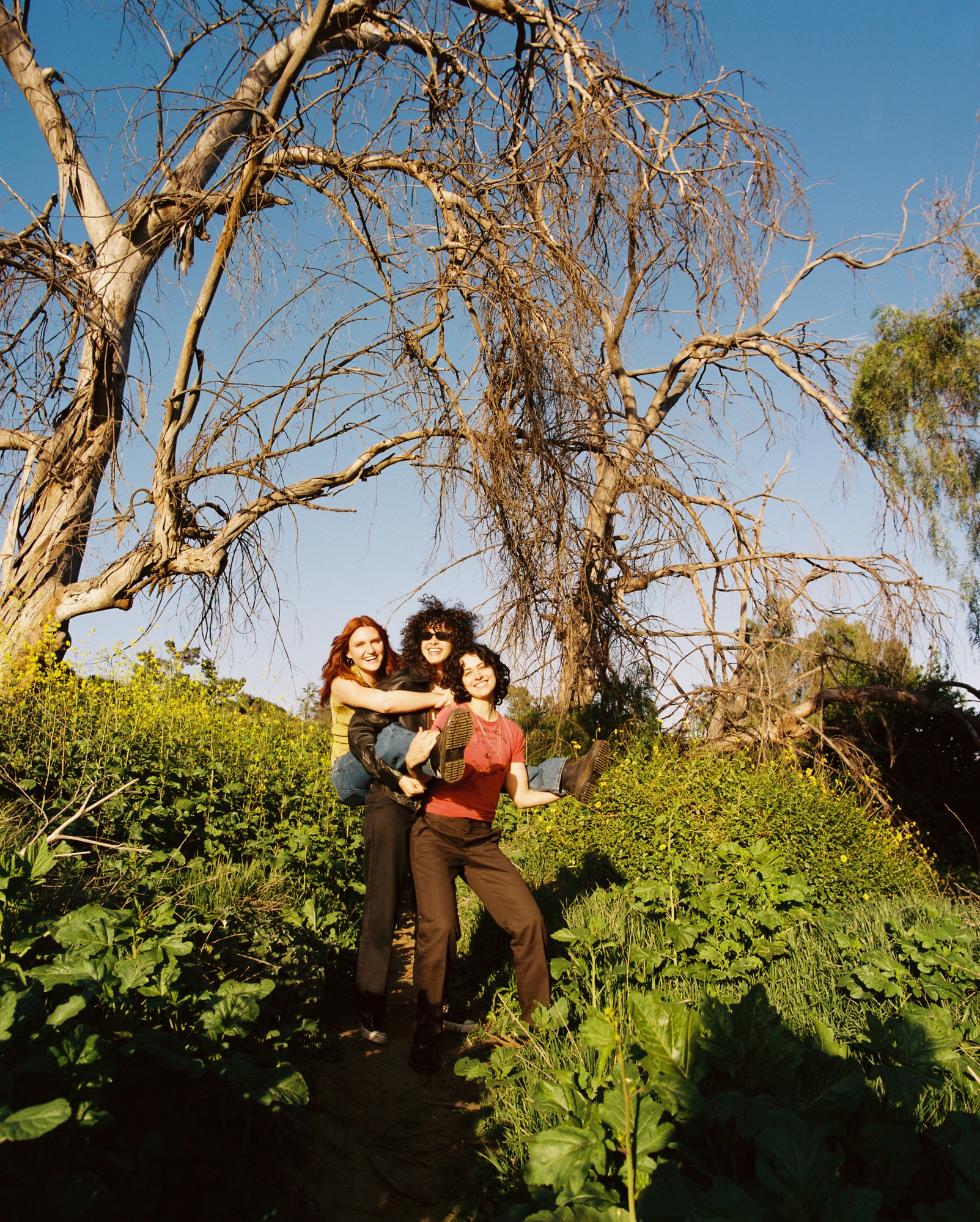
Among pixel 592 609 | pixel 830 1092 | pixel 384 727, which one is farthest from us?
pixel 592 609

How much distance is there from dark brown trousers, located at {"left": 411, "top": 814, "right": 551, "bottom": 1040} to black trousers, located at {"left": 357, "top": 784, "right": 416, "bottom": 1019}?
16cm

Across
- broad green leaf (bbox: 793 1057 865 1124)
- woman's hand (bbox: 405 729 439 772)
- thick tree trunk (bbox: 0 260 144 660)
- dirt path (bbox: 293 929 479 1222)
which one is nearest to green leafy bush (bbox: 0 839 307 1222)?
dirt path (bbox: 293 929 479 1222)

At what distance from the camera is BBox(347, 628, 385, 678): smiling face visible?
4363 mm

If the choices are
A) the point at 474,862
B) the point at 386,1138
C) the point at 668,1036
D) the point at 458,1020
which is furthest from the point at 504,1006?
the point at 668,1036

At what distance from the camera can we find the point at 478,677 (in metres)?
4.07

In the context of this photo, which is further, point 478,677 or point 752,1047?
point 478,677

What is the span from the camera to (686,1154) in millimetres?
1973

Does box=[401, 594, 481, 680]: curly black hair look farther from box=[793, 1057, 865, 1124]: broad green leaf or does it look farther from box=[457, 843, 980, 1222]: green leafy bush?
box=[793, 1057, 865, 1124]: broad green leaf

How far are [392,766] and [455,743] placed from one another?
0.49m

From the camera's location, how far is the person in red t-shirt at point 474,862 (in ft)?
11.8

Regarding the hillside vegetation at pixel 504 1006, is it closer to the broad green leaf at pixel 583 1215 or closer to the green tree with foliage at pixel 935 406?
the broad green leaf at pixel 583 1215

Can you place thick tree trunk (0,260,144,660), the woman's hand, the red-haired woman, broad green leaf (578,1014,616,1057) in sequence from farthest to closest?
thick tree trunk (0,260,144,660) < the red-haired woman < the woman's hand < broad green leaf (578,1014,616,1057)

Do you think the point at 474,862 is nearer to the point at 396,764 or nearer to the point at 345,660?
the point at 396,764

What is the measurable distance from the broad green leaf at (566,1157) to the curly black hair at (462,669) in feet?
7.59
